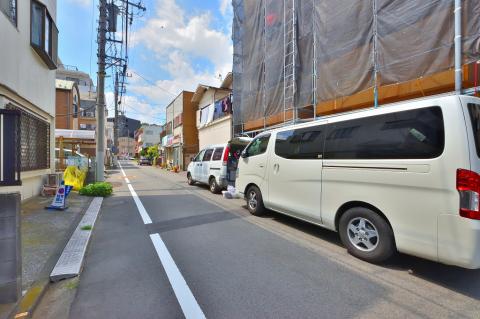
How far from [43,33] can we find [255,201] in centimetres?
857

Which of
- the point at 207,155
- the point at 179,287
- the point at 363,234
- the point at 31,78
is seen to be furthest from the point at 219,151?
the point at 179,287

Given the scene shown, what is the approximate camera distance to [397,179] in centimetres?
357

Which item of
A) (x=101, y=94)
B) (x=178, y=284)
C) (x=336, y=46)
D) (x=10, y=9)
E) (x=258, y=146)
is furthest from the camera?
(x=101, y=94)

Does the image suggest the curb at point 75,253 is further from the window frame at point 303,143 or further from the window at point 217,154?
the window at point 217,154

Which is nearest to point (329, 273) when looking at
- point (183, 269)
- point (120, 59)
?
point (183, 269)

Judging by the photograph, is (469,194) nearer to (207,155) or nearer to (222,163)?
(222,163)

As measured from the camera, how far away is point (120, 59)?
17.7m

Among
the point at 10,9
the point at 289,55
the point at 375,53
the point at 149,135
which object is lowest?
the point at 375,53

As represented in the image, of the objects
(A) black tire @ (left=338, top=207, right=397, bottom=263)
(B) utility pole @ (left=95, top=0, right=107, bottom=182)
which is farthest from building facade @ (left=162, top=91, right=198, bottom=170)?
(A) black tire @ (left=338, top=207, right=397, bottom=263)

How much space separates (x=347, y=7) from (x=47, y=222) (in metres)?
10.3

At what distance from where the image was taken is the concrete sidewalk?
9.80ft

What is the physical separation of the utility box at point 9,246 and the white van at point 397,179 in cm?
416

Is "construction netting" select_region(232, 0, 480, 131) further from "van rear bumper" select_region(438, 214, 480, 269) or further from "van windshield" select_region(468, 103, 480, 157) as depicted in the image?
"van rear bumper" select_region(438, 214, 480, 269)

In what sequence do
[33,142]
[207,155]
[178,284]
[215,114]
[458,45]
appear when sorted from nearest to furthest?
[178,284] → [458,45] → [33,142] → [207,155] → [215,114]
